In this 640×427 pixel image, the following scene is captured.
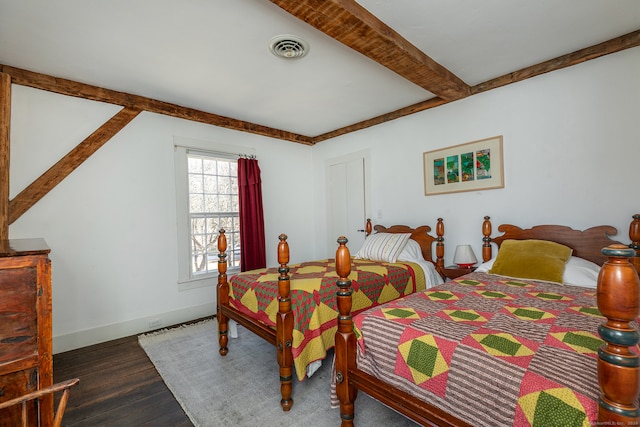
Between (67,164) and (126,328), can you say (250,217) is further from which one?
(67,164)

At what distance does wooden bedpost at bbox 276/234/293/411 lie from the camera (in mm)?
2008

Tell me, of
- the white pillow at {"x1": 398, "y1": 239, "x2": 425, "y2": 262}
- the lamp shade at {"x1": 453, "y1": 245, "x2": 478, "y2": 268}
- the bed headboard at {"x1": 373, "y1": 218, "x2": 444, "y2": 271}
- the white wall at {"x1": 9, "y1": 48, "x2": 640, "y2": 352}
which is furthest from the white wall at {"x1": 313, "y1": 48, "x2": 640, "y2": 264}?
the white pillow at {"x1": 398, "y1": 239, "x2": 425, "y2": 262}

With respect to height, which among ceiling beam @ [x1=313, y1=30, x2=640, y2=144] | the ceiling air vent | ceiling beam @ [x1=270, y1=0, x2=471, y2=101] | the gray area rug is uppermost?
the ceiling air vent

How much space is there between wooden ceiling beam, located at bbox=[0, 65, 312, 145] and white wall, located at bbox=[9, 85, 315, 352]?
98 millimetres

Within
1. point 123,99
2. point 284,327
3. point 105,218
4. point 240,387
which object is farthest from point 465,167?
point 105,218

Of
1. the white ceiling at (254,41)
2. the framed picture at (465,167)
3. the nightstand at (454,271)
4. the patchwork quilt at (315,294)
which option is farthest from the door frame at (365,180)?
the nightstand at (454,271)

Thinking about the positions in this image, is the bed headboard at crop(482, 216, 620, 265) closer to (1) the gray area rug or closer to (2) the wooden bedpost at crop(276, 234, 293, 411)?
(1) the gray area rug

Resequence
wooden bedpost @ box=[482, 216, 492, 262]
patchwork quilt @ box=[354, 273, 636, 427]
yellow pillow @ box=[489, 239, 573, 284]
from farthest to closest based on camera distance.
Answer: wooden bedpost @ box=[482, 216, 492, 262] < yellow pillow @ box=[489, 239, 573, 284] < patchwork quilt @ box=[354, 273, 636, 427]

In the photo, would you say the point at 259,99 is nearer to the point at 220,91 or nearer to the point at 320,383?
the point at 220,91

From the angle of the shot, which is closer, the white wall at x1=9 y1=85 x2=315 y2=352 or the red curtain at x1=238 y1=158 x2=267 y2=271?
the white wall at x1=9 y1=85 x2=315 y2=352

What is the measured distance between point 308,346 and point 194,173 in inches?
110

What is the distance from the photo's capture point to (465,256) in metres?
3.10

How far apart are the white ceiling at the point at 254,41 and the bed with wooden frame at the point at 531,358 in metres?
1.58

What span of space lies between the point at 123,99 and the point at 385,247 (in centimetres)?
329
